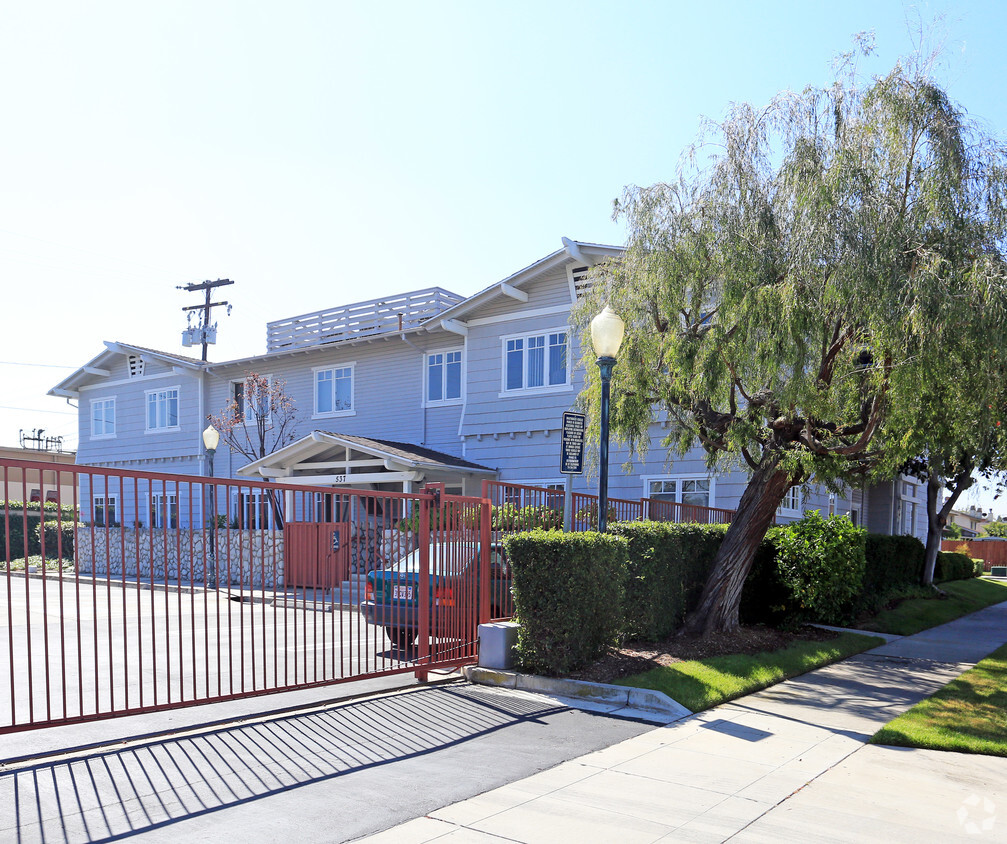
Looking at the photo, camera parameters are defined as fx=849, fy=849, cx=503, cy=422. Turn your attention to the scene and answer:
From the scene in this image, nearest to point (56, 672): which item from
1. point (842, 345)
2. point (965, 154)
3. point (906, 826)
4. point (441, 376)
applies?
point (906, 826)

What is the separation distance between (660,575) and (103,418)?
26519 mm

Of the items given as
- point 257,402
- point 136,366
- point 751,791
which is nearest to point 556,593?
point 751,791

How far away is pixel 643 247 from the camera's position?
12.6 m

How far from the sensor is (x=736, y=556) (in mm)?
12281

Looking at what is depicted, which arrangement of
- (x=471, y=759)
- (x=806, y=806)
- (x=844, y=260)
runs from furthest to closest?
(x=844, y=260), (x=471, y=759), (x=806, y=806)

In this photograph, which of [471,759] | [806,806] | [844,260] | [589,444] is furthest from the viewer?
[589,444]

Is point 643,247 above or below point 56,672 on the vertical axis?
above

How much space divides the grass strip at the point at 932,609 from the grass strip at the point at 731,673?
123 inches

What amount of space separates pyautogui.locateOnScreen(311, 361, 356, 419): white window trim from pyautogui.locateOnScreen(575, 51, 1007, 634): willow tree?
1269 cm

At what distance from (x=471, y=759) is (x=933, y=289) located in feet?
23.0

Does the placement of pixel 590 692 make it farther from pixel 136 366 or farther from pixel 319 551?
pixel 136 366

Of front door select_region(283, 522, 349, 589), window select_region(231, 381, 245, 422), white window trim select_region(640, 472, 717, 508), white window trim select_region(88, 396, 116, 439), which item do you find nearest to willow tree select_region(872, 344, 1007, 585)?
white window trim select_region(640, 472, 717, 508)

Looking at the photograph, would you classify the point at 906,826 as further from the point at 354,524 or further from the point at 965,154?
the point at 965,154

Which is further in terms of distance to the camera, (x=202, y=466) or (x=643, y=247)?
(x=202, y=466)
